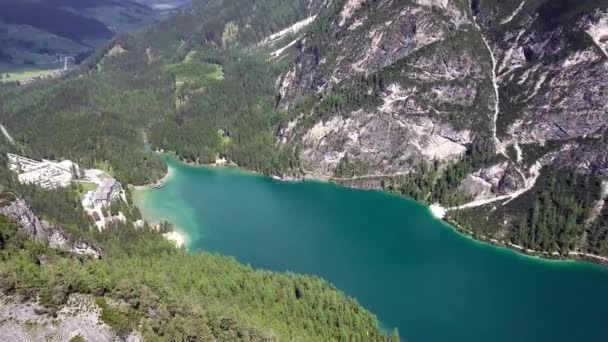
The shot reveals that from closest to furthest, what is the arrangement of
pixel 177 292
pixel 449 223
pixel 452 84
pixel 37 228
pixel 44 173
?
pixel 177 292 → pixel 37 228 → pixel 449 223 → pixel 44 173 → pixel 452 84

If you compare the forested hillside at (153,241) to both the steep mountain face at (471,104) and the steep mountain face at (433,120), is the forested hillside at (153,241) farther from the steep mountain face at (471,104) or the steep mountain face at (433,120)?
the steep mountain face at (471,104)

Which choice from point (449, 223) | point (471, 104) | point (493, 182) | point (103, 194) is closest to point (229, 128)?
point (103, 194)

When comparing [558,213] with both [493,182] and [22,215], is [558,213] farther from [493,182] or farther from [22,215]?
[22,215]

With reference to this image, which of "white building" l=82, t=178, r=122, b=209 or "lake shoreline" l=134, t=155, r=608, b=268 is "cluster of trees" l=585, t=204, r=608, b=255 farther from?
"white building" l=82, t=178, r=122, b=209

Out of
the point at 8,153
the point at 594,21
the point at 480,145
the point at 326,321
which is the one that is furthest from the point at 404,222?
the point at 8,153

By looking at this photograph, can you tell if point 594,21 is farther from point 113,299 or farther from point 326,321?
point 113,299

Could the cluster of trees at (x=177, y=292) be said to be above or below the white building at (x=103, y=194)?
above

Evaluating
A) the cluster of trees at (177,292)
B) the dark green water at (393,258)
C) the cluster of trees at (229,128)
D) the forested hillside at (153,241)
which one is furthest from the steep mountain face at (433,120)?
the cluster of trees at (177,292)
